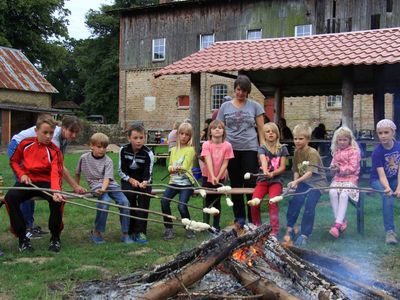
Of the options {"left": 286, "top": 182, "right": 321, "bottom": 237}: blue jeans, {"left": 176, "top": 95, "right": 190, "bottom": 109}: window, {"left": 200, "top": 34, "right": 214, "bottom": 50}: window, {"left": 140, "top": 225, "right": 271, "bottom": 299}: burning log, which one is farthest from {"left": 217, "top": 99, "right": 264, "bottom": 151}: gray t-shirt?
{"left": 176, "top": 95, "right": 190, "bottom": 109}: window

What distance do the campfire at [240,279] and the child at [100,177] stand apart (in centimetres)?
215

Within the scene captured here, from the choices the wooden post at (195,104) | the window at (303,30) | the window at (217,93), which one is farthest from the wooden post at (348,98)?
the window at (217,93)

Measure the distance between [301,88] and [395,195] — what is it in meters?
9.84

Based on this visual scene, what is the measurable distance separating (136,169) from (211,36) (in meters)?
23.0

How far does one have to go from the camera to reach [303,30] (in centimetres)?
2567

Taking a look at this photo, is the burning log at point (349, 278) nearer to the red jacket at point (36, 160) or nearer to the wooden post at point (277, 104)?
the red jacket at point (36, 160)

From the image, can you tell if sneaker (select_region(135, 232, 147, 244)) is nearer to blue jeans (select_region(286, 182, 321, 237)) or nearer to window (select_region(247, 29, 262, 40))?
blue jeans (select_region(286, 182, 321, 237))

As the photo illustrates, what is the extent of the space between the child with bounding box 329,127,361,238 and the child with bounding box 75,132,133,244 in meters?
2.36

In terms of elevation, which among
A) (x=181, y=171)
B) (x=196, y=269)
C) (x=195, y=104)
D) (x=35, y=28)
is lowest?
(x=196, y=269)

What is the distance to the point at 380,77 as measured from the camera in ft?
37.3

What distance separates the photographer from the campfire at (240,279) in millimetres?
2941

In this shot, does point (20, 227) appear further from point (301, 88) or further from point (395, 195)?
point (301, 88)

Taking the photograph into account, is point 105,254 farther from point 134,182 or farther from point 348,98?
point 348,98

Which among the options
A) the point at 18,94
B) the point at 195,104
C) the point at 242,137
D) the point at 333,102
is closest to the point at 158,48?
the point at 18,94
